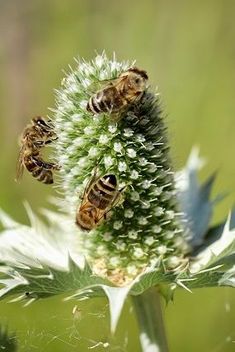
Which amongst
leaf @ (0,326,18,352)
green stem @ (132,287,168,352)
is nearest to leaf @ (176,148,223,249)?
green stem @ (132,287,168,352)

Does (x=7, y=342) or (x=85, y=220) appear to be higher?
(x=85, y=220)

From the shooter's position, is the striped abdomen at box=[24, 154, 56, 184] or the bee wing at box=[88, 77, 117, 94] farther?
the striped abdomen at box=[24, 154, 56, 184]

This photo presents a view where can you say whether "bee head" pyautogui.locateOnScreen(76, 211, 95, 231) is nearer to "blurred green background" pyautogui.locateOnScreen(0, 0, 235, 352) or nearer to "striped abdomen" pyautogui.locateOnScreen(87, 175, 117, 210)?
"striped abdomen" pyautogui.locateOnScreen(87, 175, 117, 210)

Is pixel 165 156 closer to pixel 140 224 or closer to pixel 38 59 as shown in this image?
pixel 140 224

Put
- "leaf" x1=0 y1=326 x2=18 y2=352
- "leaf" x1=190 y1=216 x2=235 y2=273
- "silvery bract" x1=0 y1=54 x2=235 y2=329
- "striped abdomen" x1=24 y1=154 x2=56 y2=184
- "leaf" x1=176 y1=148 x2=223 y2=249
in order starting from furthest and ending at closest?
"leaf" x1=176 y1=148 x2=223 y2=249, "striped abdomen" x1=24 y1=154 x2=56 y2=184, "silvery bract" x1=0 y1=54 x2=235 y2=329, "leaf" x1=190 y1=216 x2=235 y2=273, "leaf" x1=0 y1=326 x2=18 y2=352

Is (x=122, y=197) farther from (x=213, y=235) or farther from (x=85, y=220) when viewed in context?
(x=213, y=235)

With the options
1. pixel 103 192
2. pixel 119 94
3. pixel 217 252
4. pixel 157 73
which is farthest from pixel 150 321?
pixel 157 73

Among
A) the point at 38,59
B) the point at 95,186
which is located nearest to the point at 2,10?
the point at 38,59

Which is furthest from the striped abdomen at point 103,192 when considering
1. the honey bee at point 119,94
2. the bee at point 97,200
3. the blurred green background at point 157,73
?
the blurred green background at point 157,73
